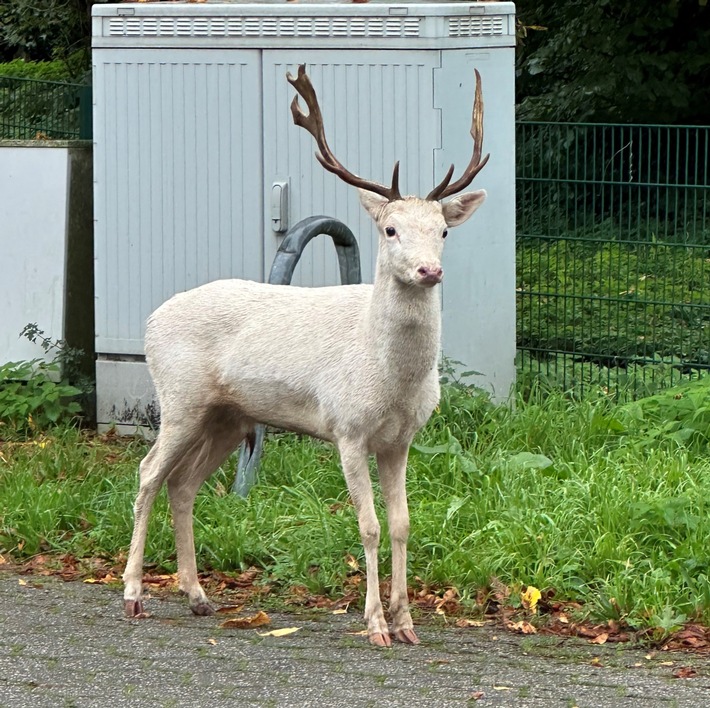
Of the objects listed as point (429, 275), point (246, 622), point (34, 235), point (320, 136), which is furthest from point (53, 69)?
point (429, 275)

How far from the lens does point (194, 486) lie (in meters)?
6.06

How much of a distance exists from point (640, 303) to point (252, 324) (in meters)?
3.46

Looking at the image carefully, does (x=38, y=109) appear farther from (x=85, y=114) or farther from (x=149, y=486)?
(x=149, y=486)

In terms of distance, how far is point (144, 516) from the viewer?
5914mm

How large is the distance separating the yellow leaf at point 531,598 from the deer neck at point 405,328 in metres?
1.06

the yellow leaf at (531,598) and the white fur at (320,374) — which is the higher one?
the white fur at (320,374)

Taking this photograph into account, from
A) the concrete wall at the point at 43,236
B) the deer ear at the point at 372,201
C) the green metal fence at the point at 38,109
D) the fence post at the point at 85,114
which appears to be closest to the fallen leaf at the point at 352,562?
the deer ear at the point at 372,201

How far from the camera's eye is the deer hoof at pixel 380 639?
5.41 metres

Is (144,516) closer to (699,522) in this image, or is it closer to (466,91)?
(699,522)

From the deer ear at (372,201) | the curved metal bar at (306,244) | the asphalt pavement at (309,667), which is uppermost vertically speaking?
the deer ear at (372,201)

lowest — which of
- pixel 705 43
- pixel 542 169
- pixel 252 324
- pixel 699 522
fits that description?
pixel 699 522

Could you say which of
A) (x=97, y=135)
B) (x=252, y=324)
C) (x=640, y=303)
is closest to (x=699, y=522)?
(x=252, y=324)

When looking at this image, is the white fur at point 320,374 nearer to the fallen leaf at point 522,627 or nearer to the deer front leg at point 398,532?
the deer front leg at point 398,532

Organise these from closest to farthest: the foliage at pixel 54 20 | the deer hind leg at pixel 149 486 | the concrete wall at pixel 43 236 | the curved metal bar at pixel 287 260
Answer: the deer hind leg at pixel 149 486, the curved metal bar at pixel 287 260, the concrete wall at pixel 43 236, the foliage at pixel 54 20
